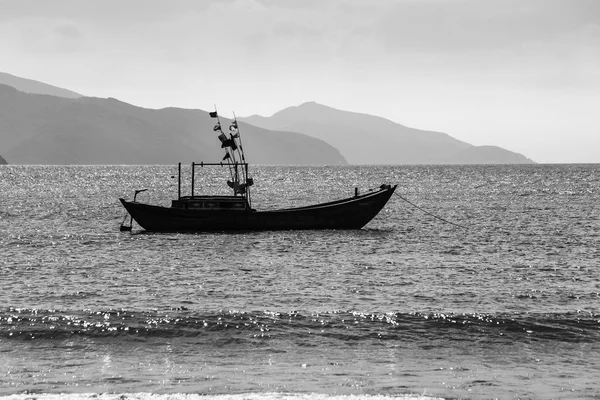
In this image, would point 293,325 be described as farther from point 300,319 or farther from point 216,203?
point 216,203

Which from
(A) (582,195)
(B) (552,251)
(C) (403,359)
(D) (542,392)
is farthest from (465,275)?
(A) (582,195)

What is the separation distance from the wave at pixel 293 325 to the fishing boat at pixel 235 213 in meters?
26.8

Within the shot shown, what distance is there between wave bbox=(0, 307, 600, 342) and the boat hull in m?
26.8

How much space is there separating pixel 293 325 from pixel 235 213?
28746mm

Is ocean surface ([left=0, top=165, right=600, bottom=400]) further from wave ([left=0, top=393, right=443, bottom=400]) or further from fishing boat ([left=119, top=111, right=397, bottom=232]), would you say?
fishing boat ([left=119, top=111, right=397, bottom=232])

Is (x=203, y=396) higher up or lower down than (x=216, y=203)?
lower down

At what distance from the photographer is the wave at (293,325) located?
21062mm

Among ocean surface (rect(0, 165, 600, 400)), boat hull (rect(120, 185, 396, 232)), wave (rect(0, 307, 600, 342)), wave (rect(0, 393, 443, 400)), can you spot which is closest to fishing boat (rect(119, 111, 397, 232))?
boat hull (rect(120, 185, 396, 232))

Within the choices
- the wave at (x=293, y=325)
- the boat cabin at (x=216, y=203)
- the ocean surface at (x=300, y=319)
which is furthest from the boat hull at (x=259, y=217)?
the wave at (x=293, y=325)

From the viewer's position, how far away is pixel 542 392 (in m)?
15.5

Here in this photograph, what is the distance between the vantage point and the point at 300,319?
23.1m

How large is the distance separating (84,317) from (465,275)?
18.1m

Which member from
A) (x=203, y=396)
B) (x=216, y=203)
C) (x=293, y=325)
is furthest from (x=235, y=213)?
(x=203, y=396)

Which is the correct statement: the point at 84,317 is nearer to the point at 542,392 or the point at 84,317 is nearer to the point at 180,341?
the point at 180,341
